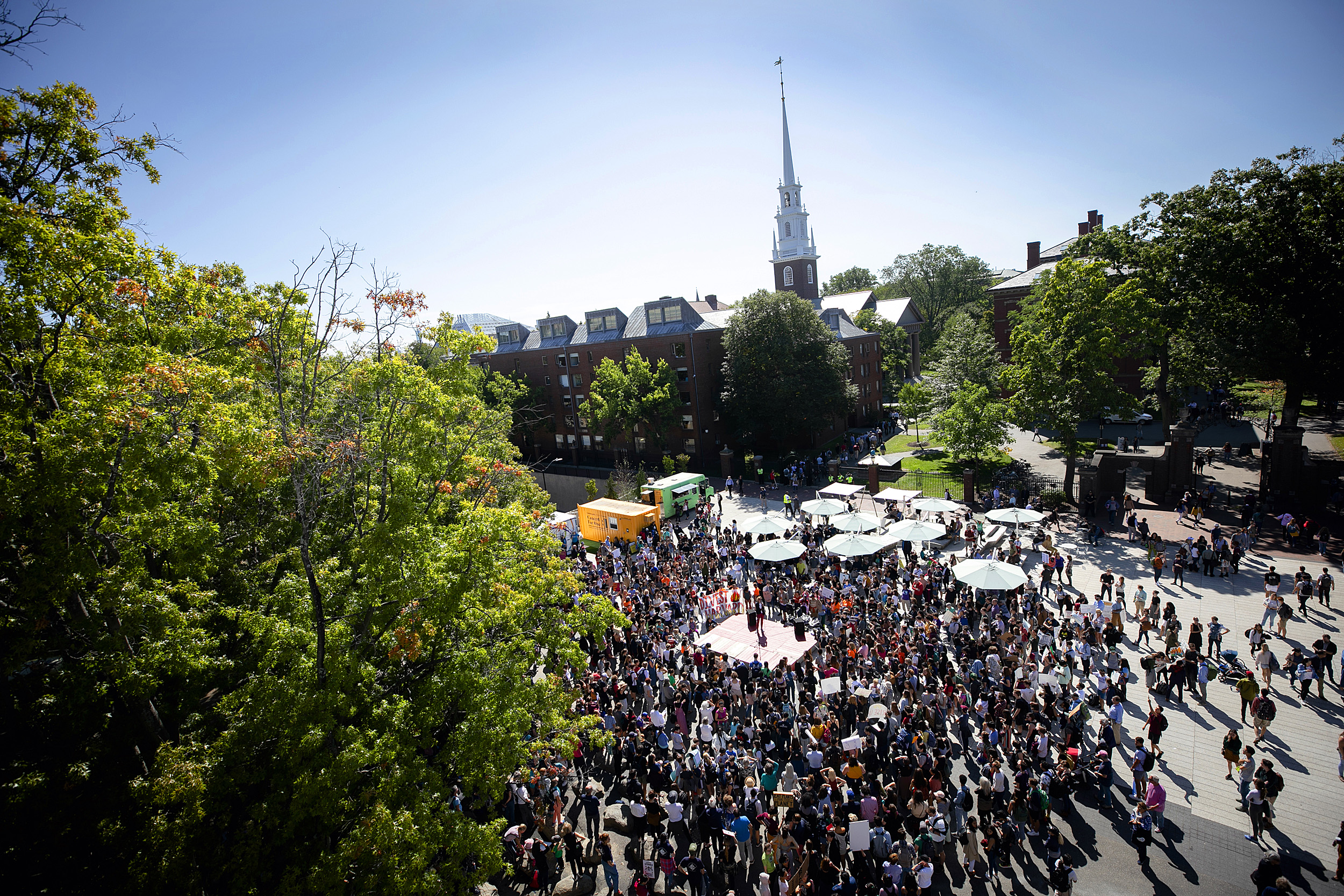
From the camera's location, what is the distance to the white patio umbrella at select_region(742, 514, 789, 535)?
2380 centimetres

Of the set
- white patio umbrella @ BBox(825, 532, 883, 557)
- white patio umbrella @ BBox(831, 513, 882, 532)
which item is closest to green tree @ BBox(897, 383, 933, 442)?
white patio umbrella @ BBox(831, 513, 882, 532)

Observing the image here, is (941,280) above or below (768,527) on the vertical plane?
above

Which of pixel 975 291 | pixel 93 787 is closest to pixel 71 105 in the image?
pixel 93 787

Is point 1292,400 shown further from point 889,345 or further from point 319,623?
point 889,345

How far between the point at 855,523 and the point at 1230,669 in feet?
36.7

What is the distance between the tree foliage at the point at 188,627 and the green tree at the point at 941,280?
89436 millimetres

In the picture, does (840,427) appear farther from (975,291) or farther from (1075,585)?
(975,291)

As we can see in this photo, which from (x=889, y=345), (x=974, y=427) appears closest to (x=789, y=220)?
(x=889, y=345)

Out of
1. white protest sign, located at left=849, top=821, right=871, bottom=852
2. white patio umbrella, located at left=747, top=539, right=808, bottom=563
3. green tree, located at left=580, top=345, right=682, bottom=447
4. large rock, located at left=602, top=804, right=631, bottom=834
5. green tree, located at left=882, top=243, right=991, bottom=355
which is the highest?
green tree, located at left=882, top=243, right=991, bottom=355

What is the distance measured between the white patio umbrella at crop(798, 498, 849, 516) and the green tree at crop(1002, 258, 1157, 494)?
12.3 m

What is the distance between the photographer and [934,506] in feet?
81.3

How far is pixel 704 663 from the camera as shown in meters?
17.0

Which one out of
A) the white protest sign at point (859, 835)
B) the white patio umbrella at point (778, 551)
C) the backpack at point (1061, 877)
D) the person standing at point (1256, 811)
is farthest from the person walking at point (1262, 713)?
the white patio umbrella at point (778, 551)

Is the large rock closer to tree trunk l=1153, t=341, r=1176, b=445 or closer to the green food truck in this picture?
the green food truck
